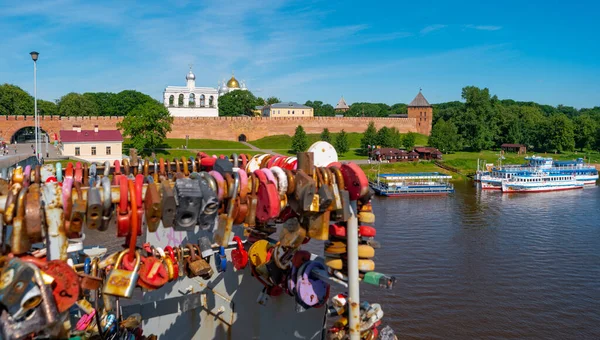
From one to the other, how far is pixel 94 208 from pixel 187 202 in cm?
63

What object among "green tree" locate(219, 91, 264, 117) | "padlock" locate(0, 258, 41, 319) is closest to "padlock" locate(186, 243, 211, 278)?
"padlock" locate(0, 258, 41, 319)

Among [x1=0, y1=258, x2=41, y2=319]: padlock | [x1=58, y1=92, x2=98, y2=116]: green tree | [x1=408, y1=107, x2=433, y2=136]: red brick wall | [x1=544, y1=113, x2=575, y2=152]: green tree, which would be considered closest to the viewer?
[x1=0, y1=258, x2=41, y2=319]: padlock

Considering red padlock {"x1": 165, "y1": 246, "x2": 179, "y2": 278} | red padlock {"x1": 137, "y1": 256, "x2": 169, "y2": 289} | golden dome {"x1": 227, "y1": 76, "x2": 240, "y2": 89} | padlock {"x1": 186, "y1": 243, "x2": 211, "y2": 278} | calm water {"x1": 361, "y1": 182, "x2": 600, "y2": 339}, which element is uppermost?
golden dome {"x1": 227, "y1": 76, "x2": 240, "y2": 89}

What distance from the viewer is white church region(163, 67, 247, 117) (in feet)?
236

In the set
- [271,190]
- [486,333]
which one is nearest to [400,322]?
[486,333]

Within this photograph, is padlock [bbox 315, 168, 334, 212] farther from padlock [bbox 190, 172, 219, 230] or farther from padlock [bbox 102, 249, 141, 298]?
padlock [bbox 102, 249, 141, 298]

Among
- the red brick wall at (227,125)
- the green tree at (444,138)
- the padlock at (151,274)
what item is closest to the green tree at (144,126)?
the red brick wall at (227,125)

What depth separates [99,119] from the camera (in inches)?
2534

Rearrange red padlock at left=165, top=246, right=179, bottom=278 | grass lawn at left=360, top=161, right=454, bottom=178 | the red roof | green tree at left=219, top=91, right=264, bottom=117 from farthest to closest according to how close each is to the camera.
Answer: green tree at left=219, top=91, right=264, bottom=117
grass lawn at left=360, top=161, right=454, bottom=178
the red roof
red padlock at left=165, top=246, right=179, bottom=278

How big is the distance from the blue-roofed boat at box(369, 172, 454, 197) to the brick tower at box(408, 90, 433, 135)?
4446 centimetres

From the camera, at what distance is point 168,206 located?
3.57m

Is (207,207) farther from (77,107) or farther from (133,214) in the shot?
(77,107)

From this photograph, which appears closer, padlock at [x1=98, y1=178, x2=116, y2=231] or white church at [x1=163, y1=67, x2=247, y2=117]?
padlock at [x1=98, y1=178, x2=116, y2=231]

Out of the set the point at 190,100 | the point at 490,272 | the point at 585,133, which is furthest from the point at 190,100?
the point at 490,272
